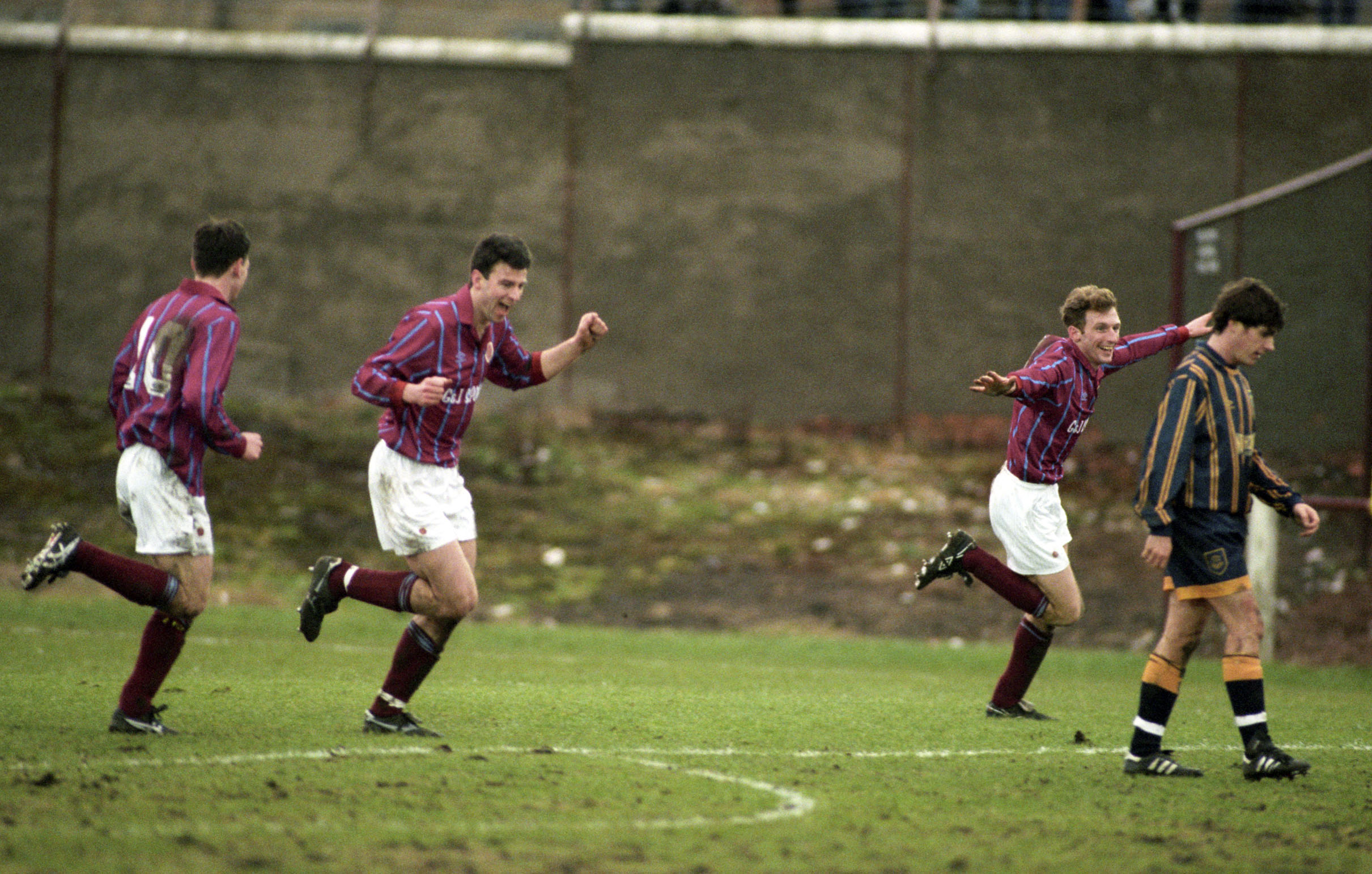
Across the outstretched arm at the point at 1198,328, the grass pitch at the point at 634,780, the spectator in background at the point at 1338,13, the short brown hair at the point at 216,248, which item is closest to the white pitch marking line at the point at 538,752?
the grass pitch at the point at 634,780

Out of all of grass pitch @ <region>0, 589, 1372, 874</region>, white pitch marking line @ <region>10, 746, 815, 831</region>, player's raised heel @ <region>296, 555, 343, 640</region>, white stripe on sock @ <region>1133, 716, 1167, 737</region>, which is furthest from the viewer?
player's raised heel @ <region>296, 555, 343, 640</region>

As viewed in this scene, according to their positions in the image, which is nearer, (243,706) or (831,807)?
(831,807)

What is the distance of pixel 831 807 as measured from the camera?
16.1 feet

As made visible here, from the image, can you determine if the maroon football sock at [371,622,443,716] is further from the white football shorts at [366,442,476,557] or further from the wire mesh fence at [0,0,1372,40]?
the wire mesh fence at [0,0,1372,40]

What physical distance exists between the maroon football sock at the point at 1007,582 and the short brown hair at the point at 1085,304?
126cm

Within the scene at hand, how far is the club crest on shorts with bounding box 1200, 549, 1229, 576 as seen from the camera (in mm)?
5652

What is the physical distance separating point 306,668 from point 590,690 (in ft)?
6.09

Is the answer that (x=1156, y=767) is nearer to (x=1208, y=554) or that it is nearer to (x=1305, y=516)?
(x=1208, y=554)

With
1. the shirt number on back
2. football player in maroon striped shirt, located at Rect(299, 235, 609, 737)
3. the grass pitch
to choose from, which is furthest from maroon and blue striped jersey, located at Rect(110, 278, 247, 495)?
the grass pitch

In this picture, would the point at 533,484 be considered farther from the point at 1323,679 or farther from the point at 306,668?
the point at 1323,679

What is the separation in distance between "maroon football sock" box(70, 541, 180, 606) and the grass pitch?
569 mm

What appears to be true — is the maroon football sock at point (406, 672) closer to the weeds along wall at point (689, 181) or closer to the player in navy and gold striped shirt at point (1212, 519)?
the player in navy and gold striped shirt at point (1212, 519)

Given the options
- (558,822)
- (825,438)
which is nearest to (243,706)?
(558,822)

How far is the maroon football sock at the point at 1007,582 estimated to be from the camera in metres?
7.50
